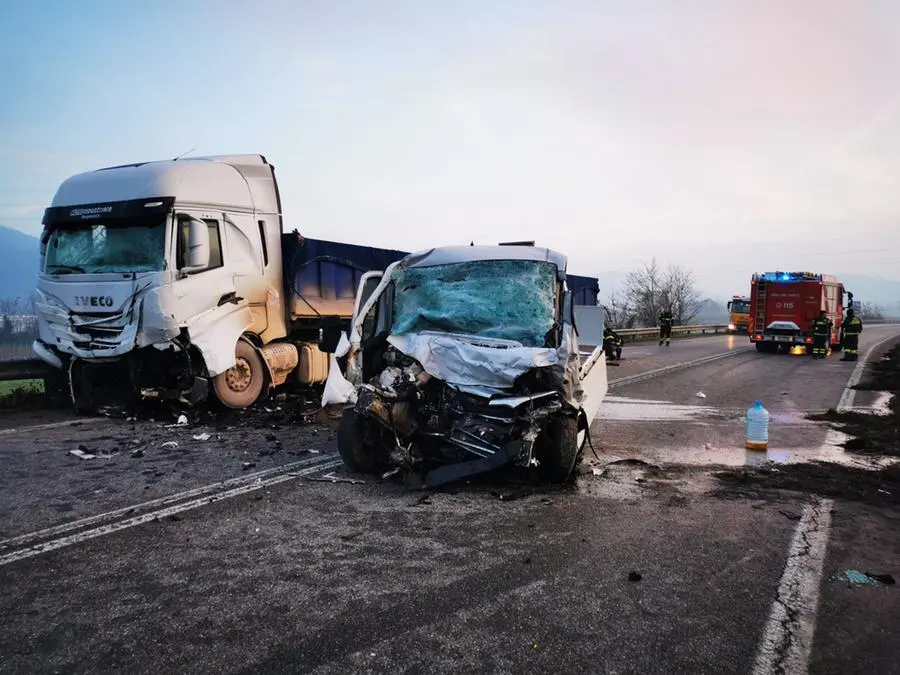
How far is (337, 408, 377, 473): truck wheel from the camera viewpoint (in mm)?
5660

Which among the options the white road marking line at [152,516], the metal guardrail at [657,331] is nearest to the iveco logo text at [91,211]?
the white road marking line at [152,516]

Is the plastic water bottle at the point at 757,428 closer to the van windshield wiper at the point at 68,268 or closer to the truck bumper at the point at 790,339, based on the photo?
the van windshield wiper at the point at 68,268

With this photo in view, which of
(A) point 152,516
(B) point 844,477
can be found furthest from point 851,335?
(A) point 152,516

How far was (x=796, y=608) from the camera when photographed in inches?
129

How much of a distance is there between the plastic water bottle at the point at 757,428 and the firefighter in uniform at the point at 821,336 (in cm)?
1691

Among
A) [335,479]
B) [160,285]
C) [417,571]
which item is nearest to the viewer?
[417,571]

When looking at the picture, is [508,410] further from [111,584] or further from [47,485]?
[47,485]

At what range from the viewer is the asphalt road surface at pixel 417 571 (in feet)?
9.17

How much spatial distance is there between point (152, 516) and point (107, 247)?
5.31 m

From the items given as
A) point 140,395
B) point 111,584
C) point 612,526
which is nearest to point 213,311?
point 140,395

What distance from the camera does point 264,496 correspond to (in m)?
5.09

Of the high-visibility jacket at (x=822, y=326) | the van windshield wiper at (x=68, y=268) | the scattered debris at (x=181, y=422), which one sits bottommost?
the scattered debris at (x=181, y=422)

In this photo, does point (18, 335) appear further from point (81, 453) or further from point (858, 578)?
point (858, 578)

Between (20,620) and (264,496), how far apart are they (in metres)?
2.14
